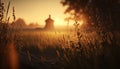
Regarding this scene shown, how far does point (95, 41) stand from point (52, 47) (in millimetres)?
3172

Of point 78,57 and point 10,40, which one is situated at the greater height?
point 10,40

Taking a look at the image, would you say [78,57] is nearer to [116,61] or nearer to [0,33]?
[116,61]

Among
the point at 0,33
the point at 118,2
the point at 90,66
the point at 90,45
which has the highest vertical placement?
the point at 118,2

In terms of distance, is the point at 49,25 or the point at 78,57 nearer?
the point at 78,57

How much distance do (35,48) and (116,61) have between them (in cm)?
427

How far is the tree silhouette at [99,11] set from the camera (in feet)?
14.6

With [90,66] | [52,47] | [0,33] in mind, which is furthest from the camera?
[52,47]

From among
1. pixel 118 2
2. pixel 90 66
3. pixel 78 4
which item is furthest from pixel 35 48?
pixel 78 4

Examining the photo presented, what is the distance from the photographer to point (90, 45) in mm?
4379

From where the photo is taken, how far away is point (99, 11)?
184 inches

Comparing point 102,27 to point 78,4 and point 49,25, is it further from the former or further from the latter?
point 49,25

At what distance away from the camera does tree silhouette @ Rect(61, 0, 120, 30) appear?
14.6 feet

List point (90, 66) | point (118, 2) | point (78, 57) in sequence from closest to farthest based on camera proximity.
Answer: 1. point (90, 66)
2. point (78, 57)
3. point (118, 2)

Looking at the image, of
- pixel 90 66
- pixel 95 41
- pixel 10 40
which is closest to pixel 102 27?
pixel 95 41
